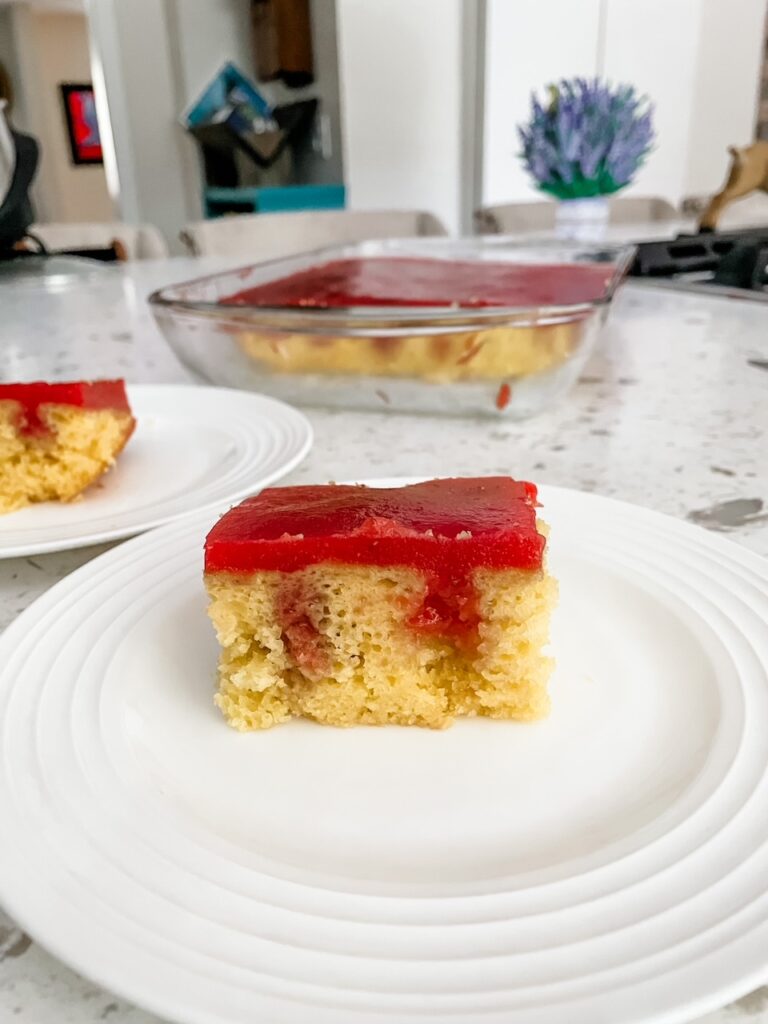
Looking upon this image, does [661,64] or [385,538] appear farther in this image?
[661,64]

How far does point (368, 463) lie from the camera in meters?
0.83

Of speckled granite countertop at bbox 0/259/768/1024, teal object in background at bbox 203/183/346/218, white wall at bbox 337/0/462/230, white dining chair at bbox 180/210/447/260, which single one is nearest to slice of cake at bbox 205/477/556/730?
speckled granite countertop at bbox 0/259/768/1024

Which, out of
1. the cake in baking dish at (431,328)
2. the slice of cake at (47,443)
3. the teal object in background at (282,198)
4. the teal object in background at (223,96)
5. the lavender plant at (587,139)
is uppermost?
the teal object in background at (223,96)

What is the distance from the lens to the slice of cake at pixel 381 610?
438 mm

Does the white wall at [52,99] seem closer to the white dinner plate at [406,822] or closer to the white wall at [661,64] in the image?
the white wall at [661,64]

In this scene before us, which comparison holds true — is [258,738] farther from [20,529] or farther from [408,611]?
[20,529]

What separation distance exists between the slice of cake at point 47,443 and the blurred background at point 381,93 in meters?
2.26

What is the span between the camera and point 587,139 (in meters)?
1.81

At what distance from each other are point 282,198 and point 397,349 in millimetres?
2865

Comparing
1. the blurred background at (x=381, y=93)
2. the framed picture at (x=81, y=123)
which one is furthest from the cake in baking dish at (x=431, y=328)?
the framed picture at (x=81, y=123)

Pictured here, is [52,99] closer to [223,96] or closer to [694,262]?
[223,96]

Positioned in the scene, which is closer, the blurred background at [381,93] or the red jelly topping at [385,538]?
the red jelly topping at [385,538]

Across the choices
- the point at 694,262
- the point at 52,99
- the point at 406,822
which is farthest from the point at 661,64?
the point at 406,822

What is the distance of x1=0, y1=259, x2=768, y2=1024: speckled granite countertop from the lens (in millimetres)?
311
